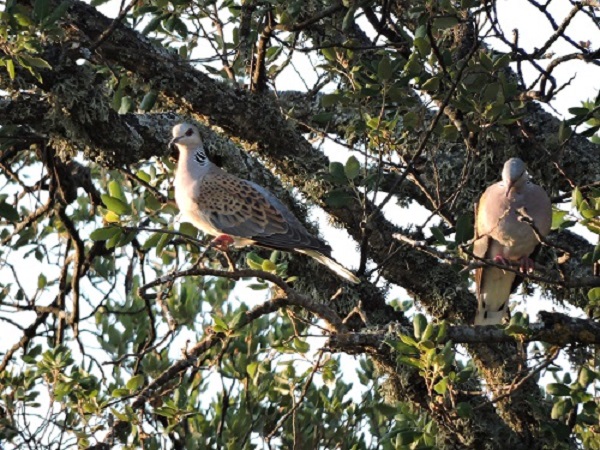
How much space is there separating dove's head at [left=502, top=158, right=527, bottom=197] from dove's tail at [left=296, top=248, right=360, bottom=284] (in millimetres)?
802

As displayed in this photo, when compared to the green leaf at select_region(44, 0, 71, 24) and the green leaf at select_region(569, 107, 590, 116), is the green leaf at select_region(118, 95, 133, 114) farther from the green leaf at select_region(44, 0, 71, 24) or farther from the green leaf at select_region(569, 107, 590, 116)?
the green leaf at select_region(569, 107, 590, 116)

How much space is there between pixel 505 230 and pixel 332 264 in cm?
94

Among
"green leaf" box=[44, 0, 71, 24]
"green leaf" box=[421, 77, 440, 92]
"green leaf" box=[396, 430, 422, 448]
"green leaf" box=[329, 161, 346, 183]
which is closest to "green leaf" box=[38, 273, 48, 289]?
"green leaf" box=[44, 0, 71, 24]

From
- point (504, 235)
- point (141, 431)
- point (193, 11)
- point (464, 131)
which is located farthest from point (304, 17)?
point (141, 431)

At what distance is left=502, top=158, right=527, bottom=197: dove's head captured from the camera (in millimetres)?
4555

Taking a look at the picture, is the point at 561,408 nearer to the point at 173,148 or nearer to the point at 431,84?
the point at 431,84

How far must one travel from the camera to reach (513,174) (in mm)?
4559

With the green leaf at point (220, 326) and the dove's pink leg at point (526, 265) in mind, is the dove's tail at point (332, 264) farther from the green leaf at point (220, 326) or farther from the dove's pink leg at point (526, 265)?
the dove's pink leg at point (526, 265)

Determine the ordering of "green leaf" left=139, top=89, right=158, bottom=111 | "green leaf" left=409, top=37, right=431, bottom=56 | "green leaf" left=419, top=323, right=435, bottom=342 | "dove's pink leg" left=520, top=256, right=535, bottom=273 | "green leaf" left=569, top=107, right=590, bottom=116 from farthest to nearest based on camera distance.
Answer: "dove's pink leg" left=520, top=256, right=535, bottom=273 < "green leaf" left=139, top=89, right=158, bottom=111 < "green leaf" left=569, top=107, right=590, bottom=116 < "green leaf" left=409, top=37, right=431, bottom=56 < "green leaf" left=419, top=323, right=435, bottom=342

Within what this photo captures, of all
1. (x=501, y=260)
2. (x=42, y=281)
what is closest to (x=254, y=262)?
(x=501, y=260)

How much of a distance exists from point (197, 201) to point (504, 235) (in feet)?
4.40

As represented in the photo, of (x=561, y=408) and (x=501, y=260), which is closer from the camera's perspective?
(x=561, y=408)

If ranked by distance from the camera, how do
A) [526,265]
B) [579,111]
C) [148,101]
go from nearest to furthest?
[579,111]
[148,101]
[526,265]

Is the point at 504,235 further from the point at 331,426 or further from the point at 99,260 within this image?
the point at 99,260
